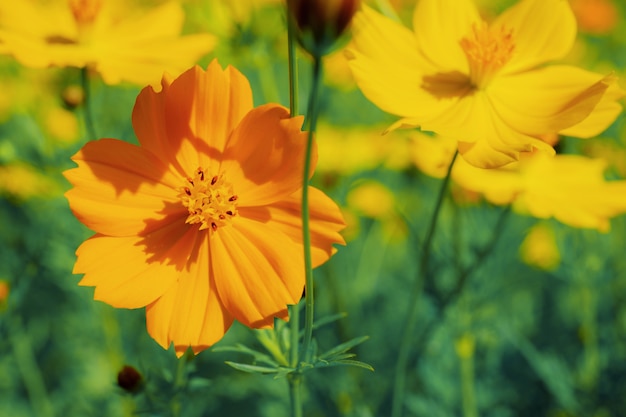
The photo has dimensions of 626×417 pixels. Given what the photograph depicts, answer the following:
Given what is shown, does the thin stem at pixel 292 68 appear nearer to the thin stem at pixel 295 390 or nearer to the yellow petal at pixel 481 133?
the yellow petal at pixel 481 133

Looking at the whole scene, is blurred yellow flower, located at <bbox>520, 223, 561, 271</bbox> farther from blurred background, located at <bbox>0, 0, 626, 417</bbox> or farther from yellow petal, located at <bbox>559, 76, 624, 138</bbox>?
yellow petal, located at <bbox>559, 76, 624, 138</bbox>

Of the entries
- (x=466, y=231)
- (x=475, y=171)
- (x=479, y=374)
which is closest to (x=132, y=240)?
(x=475, y=171)

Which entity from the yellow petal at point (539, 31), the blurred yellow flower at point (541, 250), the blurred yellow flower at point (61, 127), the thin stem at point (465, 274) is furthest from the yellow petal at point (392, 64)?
the blurred yellow flower at point (61, 127)

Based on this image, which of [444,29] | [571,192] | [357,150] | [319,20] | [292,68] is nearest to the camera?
[319,20]

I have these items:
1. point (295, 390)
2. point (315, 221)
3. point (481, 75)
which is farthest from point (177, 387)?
point (481, 75)

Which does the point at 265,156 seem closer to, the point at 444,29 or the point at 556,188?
the point at 444,29

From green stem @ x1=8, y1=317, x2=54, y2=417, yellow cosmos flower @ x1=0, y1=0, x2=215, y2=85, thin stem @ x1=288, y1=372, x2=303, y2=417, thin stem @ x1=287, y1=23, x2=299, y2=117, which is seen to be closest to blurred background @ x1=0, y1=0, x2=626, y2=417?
green stem @ x1=8, y1=317, x2=54, y2=417
